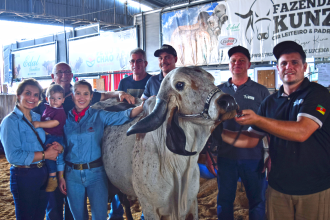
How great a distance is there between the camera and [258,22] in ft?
21.1

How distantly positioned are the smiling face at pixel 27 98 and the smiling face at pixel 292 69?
2.84m

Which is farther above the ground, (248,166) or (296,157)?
(296,157)

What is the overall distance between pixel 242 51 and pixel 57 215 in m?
3.46

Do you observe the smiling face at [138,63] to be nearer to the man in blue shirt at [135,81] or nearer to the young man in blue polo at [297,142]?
the man in blue shirt at [135,81]

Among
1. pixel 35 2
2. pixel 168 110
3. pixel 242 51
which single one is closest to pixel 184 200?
pixel 168 110

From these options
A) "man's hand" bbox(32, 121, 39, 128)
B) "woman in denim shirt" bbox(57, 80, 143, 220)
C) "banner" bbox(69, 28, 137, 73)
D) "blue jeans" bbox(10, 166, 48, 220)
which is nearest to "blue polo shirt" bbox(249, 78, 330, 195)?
"woman in denim shirt" bbox(57, 80, 143, 220)

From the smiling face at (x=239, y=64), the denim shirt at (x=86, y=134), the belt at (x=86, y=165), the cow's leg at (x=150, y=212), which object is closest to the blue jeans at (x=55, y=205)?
the denim shirt at (x=86, y=134)

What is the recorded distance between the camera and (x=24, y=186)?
276cm

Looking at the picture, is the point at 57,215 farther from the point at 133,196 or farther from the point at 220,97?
the point at 220,97

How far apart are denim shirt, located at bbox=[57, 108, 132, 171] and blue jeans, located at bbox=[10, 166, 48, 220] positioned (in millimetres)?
265

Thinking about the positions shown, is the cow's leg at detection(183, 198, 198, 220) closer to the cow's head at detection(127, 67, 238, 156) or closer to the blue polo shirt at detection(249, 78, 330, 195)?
the cow's head at detection(127, 67, 238, 156)

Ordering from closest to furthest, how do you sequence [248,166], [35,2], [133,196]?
1. [133,196]
2. [248,166]
3. [35,2]

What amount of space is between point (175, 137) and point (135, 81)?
2652mm

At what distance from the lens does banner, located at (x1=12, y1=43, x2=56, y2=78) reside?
39.8 feet
